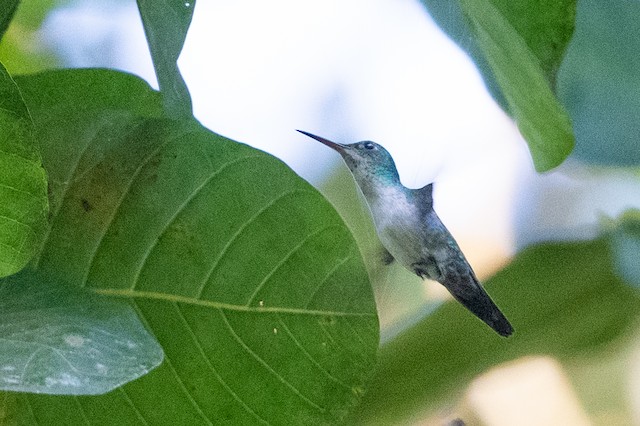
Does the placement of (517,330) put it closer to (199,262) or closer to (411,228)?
(411,228)

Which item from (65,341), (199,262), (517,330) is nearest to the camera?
(65,341)

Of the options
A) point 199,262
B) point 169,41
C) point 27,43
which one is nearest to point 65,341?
point 199,262

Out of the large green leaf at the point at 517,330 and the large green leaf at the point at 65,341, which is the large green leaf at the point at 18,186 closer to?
the large green leaf at the point at 65,341

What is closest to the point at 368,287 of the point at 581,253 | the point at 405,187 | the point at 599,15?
the point at 405,187

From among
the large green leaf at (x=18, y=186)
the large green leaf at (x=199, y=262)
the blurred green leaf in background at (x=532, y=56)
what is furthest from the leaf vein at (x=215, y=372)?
the blurred green leaf in background at (x=532, y=56)

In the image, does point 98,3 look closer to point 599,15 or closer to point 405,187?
point 405,187
